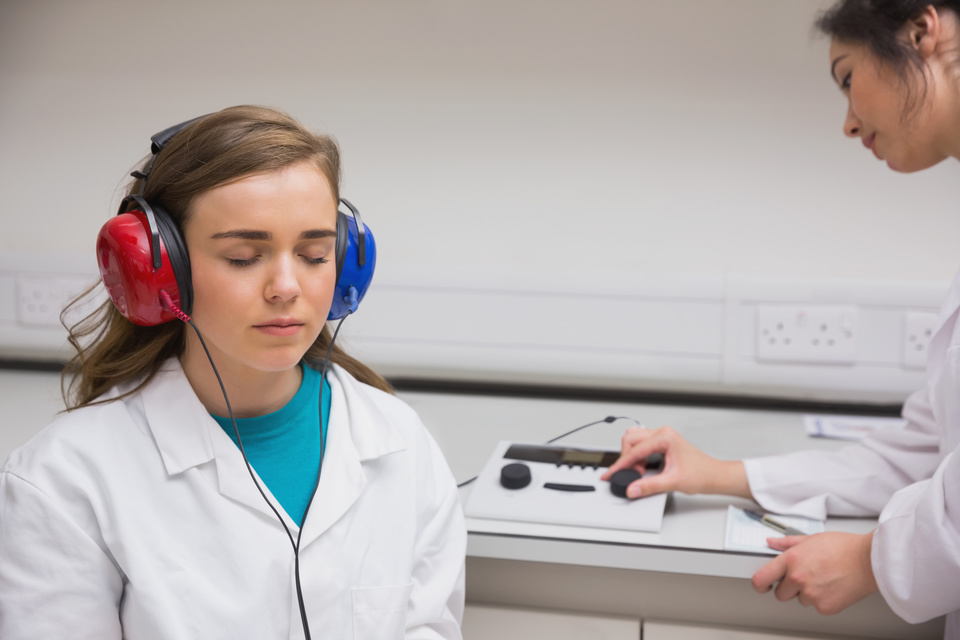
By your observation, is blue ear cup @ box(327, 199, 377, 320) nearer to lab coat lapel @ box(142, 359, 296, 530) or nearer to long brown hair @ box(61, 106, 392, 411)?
long brown hair @ box(61, 106, 392, 411)

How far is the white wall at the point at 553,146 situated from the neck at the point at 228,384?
72cm

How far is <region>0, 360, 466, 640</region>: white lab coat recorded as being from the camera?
806mm

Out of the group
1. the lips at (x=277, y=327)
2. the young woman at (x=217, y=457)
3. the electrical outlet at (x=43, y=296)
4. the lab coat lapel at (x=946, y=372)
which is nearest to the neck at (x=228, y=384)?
the young woman at (x=217, y=457)

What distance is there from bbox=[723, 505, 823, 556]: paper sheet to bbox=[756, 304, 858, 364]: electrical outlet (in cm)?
51

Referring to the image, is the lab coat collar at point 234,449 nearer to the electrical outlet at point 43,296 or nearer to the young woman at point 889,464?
the young woman at point 889,464

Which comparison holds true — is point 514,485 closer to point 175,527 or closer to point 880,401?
point 175,527

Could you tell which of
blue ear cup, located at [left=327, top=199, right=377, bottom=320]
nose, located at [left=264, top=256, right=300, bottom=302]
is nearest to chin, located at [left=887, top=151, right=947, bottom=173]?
blue ear cup, located at [left=327, top=199, right=377, bottom=320]

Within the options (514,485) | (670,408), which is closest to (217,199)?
(514,485)

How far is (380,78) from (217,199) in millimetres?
1020

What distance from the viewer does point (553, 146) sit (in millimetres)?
1762

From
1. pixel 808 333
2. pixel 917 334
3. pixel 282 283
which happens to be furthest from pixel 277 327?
pixel 917 334

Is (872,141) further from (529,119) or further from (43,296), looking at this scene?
(43,296)

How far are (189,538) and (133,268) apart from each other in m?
0.29

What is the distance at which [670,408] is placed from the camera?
1.73 metres
